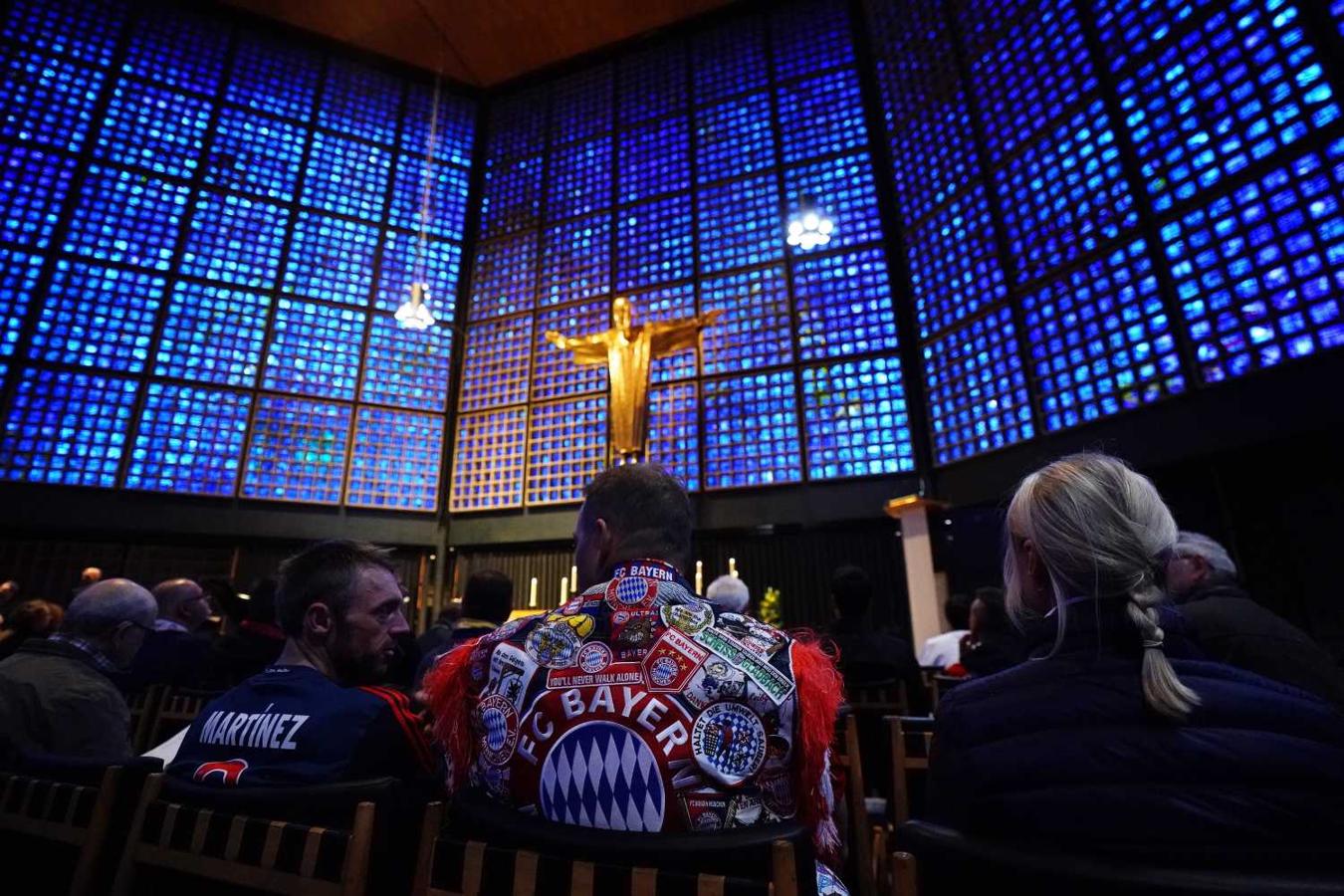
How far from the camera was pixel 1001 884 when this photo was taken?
80 centimetres

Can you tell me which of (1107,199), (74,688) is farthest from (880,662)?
(1107,199)

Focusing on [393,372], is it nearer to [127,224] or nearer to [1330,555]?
[127,224]

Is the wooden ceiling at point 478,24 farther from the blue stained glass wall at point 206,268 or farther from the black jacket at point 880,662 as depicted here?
the black jacket at point 880,662

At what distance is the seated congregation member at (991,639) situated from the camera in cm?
319

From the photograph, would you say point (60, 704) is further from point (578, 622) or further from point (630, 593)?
point (630, 593)

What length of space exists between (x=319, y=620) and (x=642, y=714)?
108 cm

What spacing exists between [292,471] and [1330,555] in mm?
12070

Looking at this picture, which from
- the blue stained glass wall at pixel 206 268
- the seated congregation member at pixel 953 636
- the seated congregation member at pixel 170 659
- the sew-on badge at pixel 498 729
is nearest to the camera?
the sew-on badge at pixel 498 729

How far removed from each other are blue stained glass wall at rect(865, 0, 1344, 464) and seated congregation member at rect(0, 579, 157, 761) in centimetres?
783

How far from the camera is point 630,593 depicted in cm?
141

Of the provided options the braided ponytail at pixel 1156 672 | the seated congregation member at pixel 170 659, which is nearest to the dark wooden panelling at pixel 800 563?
the seated congregation member at pixel 170 659

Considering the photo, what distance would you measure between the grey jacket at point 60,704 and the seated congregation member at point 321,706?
888 millimetres


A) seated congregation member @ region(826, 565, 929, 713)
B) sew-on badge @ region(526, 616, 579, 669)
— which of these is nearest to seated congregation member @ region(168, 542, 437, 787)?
sew-on badge @ region(526, 616, 579, 669)

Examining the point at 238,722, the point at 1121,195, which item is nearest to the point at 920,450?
the point at 1121,195
